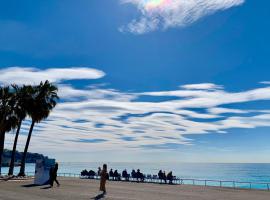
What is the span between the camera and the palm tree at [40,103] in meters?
49.8

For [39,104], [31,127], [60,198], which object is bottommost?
[60,198]

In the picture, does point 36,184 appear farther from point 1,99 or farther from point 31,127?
point 1,99

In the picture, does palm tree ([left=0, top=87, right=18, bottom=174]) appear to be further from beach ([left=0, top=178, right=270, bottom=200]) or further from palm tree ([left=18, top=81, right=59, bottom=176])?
beach ([left=0, top=178, right=270, bottom=200])

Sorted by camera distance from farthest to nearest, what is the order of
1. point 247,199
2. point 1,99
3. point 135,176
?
point 1,99, point 135,176, point 247,199

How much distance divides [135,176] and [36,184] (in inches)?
564

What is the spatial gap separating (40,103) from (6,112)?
5.73m

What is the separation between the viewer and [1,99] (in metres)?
55.1

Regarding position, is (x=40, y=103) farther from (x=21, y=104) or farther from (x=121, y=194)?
(x=121, y=194)

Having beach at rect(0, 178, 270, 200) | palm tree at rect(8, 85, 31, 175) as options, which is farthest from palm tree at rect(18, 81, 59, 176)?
beach at rect(0, 178, 270, 200)

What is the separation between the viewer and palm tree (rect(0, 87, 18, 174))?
52.2 m

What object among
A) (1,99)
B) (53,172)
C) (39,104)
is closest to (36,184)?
(53,172)

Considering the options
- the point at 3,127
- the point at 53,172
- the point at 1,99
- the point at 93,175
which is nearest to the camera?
the point at 53,172

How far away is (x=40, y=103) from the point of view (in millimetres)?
50719

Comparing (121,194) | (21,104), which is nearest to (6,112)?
(21,104)
